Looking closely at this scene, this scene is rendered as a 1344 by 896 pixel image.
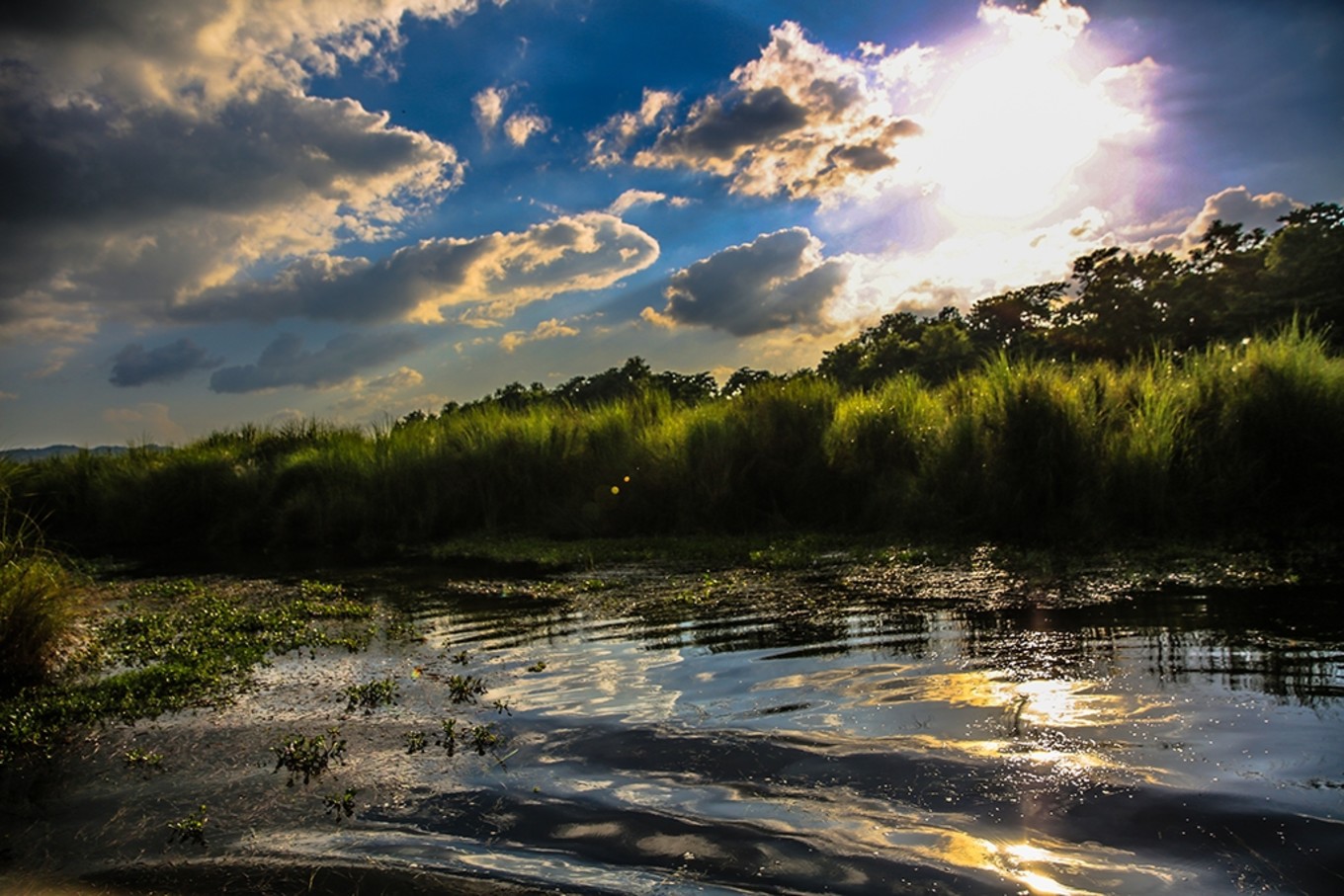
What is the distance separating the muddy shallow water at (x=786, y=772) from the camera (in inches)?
109

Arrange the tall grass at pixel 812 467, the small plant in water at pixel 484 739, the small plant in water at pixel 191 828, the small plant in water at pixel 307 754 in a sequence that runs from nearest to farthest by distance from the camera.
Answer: the small plant in water at pixel 191 828 < the small plant in water at pixel 307 754 < the small plant in water at pixel 484 739 < the tall grass at pixel 812 467

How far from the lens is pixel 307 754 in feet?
13.3

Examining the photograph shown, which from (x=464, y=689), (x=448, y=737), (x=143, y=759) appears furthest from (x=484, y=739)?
(x=143, y=759)

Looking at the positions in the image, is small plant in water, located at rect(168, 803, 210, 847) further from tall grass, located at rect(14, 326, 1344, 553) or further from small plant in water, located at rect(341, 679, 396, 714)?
tall grass, located at rect(14, 326, 1344, 553)

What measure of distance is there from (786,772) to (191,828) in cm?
229

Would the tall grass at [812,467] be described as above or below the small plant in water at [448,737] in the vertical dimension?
above

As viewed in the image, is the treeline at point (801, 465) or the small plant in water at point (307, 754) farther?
the treeline at point (801, 465)

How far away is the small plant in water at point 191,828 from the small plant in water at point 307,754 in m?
0.38

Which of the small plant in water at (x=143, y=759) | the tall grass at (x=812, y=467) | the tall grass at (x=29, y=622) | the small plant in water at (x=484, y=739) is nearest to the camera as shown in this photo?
the small plant in water at (x=484, y=739)

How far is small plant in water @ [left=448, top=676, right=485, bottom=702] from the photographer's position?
4855 millimetres

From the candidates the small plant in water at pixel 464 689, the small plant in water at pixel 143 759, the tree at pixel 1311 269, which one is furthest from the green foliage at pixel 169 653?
the tree at pixel 1311 269

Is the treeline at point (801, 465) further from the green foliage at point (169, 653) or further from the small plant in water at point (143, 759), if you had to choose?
the small plant in water at point (143, 759)

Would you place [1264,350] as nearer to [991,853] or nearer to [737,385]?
[737,385]

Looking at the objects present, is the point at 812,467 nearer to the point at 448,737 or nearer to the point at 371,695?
the point at 371,695
